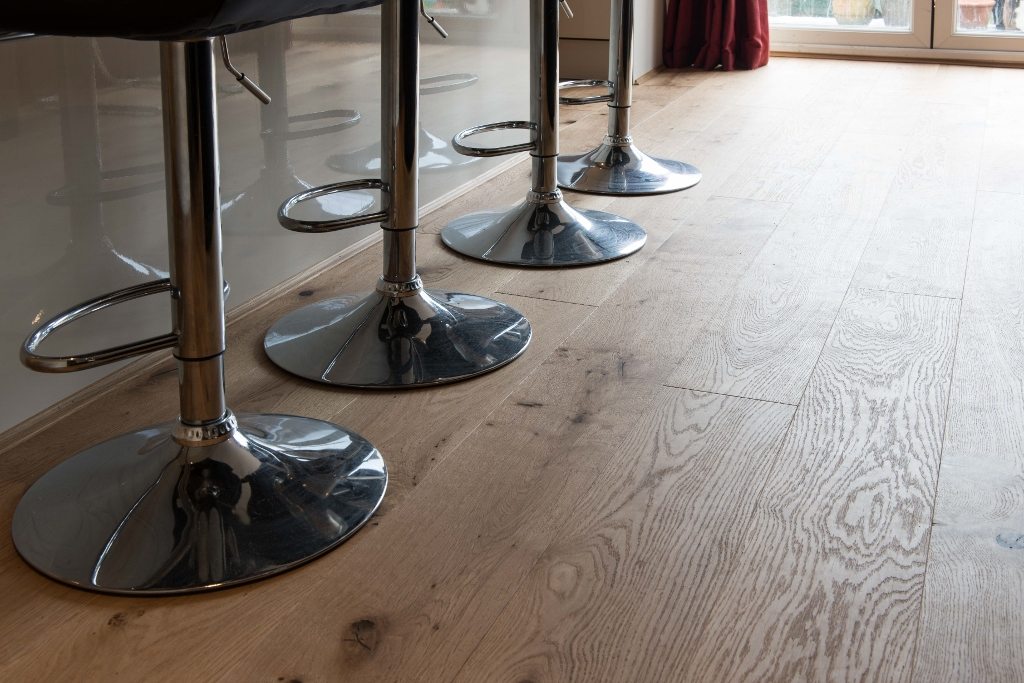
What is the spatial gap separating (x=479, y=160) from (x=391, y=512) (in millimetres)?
1587

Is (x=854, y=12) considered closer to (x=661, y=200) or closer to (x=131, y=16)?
(x=661, y=200)

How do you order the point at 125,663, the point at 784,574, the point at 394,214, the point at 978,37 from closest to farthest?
the point at 125,663 < the point at 784,574 < the point at 394,214 < the point at 978,37

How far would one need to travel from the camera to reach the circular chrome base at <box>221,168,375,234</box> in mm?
1755

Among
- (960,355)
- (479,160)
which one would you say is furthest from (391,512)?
→ (479,160)

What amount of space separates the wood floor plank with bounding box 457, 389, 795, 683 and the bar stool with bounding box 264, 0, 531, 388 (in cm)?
32

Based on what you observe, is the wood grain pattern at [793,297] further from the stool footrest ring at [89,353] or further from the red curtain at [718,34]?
the red curtain at [718,34]

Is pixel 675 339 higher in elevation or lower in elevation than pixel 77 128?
lower

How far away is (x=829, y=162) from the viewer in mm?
2850

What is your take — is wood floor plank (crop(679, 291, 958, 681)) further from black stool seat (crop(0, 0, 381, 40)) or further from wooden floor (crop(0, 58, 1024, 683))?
black stool seat (crop(0, 0, 381, 40))

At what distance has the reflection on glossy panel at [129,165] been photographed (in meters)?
1.33

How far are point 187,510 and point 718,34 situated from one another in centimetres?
376

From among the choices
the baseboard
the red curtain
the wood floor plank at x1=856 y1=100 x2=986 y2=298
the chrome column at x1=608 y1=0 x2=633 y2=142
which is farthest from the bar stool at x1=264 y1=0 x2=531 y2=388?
the red curtain

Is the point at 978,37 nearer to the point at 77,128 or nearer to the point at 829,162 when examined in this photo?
the point at 829,162

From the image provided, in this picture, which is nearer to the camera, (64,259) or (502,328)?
(64,259)
